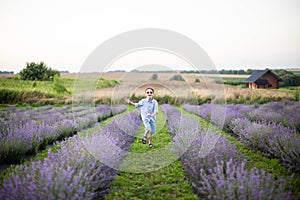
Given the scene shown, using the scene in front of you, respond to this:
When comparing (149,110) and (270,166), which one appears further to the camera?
(149,110)

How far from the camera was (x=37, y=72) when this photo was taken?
89.9 ft

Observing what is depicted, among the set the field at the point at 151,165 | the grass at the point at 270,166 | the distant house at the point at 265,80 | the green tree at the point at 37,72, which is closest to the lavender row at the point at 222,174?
the field at the point at 151,165

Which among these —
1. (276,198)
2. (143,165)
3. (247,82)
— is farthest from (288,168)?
(247,82)

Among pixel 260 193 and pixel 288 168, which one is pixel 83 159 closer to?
pixel 260 193

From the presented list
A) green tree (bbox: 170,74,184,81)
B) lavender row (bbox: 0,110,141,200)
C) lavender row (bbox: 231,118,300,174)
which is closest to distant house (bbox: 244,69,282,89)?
green tree (bbox: 170,74,184,81)

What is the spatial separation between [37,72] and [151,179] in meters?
26.8

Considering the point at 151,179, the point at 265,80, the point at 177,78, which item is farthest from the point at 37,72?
the point at 151,179

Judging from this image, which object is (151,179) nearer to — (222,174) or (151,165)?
(151,165)

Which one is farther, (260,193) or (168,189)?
(168,189)

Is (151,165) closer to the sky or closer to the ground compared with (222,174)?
closer to the ground

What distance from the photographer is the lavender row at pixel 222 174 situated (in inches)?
92.4

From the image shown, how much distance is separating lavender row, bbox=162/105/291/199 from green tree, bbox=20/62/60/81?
83.7 feet

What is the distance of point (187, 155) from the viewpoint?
3.90m

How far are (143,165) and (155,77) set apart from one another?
345 inches
